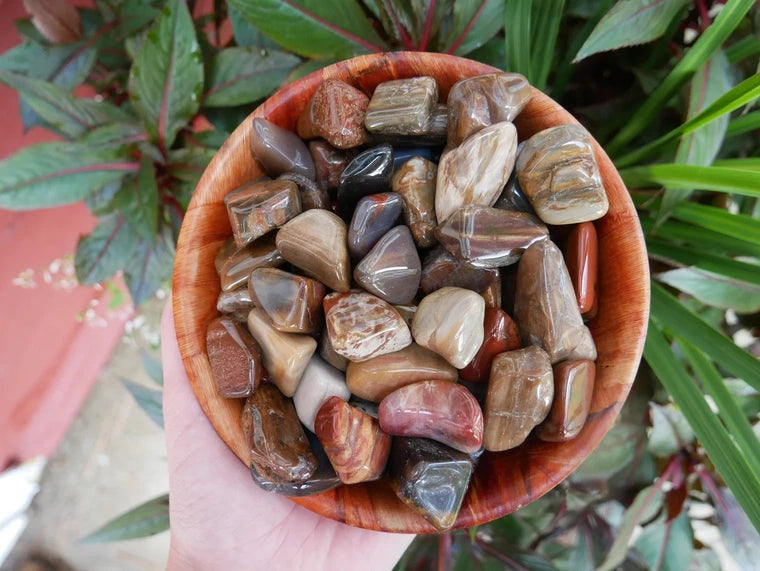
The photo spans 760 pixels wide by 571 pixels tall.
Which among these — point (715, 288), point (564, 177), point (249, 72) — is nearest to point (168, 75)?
point (249, 72)

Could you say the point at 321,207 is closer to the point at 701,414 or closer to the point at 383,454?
the point at 383,454

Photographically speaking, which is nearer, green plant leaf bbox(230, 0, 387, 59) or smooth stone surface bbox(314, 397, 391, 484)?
smooth stone surface bbox(314, 397, 391, 484)

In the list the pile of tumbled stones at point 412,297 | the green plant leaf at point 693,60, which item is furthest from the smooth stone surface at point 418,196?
the green plant leaf at point 693,60

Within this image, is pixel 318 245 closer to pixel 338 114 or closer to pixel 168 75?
pixel 338 114

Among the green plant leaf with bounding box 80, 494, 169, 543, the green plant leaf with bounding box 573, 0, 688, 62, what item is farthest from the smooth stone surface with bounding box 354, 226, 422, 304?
the green plant leaf with bounding box 80, 494, 169, 543

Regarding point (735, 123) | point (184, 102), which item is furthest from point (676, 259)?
point (184, 102)

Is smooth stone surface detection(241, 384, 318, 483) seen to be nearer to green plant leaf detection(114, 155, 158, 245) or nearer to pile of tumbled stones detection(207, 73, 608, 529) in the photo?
pile of tumbled stones detection(207, 73, 608, 529)

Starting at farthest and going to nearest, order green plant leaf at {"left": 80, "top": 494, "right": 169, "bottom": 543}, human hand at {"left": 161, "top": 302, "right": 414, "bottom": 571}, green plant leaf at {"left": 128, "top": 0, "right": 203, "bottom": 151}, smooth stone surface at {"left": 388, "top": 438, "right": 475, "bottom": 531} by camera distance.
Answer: green plant leaf at {"left": 80, "top": 494, "right": 169, "bottom": 543} → green plant leaf at {"left": 128, "top": 0, "right": 203, "bottom": 151} → human hand at {"left": 161, "top": 302, "right": 414, "bottom": 571} → smooth stone surface at {"left": 388, "top": 438, "right": 475, "bottom": 531}
